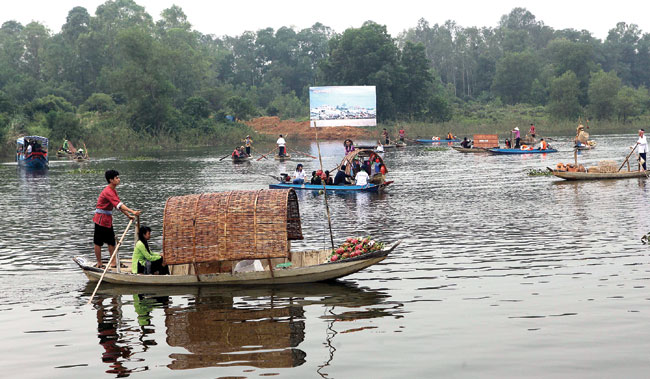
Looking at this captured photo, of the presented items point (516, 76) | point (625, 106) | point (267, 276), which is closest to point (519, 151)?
point (267, 276)

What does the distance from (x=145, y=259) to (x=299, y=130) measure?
272 ft

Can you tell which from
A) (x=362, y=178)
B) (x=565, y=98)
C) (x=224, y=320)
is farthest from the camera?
(x=565, y=98)

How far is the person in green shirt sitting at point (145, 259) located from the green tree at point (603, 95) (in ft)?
311

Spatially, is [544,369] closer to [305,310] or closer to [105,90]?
[305,310]

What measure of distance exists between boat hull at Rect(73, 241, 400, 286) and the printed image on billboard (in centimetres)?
7157

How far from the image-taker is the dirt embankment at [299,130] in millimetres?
93250

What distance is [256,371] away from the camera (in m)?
9.77

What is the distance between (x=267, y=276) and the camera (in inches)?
563

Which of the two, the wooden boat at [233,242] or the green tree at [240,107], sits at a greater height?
the green tree at [240,107]

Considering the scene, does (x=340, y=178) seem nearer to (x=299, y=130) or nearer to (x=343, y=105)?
(x=343, y=105)

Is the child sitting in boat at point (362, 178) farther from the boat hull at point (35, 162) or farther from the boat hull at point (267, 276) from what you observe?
the boat hull at point (35, 162)

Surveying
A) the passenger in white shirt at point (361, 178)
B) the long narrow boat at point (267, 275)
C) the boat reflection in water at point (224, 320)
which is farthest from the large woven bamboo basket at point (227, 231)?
the passenger in white shirt at point (361, 178)

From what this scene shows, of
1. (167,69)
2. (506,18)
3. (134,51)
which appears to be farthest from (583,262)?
(506,18)

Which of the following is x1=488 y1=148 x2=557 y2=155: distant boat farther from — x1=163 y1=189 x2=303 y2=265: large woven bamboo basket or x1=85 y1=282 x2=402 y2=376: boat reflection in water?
x1=163 y1=189 x2=303 y2=265: large woven bamboo basket
